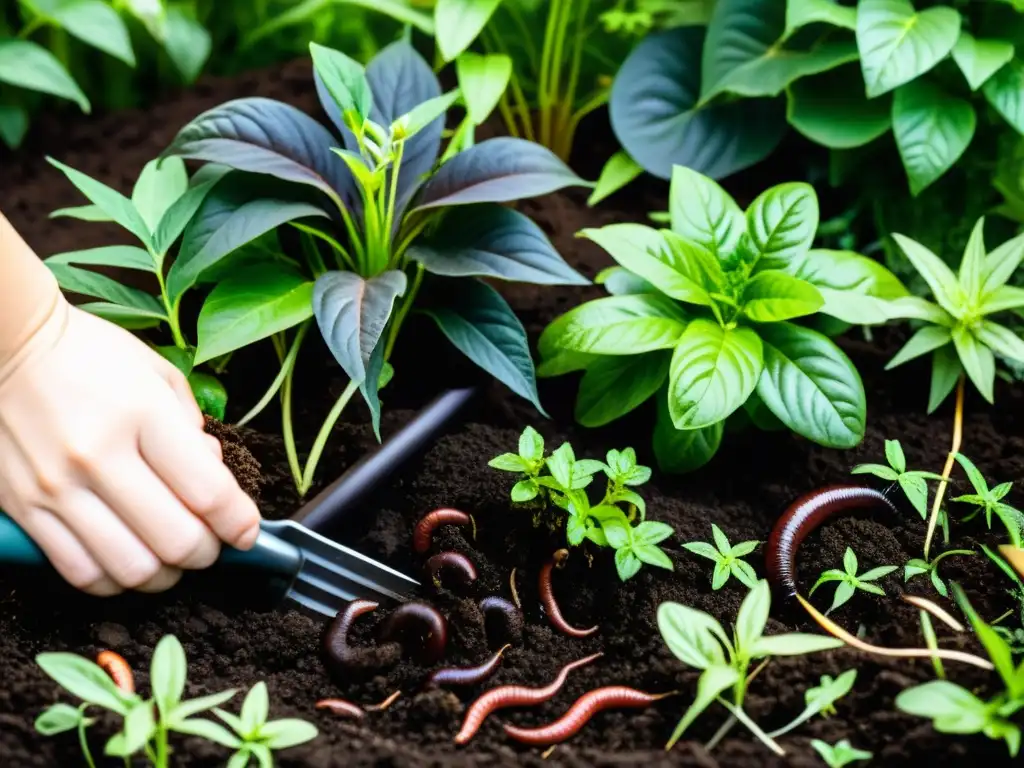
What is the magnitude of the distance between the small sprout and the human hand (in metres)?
0.86

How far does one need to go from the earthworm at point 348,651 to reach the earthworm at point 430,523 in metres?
0.18

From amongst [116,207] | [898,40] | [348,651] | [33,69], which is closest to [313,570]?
[348,651]

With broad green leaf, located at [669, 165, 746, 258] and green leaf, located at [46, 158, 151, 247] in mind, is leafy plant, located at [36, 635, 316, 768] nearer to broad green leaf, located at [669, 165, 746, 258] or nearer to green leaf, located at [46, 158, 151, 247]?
green leaf, located at [46, 158, 151, 247]

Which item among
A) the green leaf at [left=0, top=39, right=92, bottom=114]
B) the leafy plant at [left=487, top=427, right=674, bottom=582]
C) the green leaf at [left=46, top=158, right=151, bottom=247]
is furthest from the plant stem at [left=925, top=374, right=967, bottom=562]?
the green leaf at [left=0, top=39, right=92, bottom=114]

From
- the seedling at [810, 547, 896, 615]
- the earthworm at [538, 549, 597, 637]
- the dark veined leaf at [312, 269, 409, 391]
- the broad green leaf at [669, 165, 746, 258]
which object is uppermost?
the broad green leaf at [669, 165, 746, 258]

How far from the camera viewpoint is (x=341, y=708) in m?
1.31

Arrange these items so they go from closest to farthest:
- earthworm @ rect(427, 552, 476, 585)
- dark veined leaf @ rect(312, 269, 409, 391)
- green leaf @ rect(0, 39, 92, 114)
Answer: dark veined leaf @ rect(312, 269, 409, 391)
earthworm @ rect(427, 552, 476, 585)
green leaf @ rect(0, 39, 92, 114)

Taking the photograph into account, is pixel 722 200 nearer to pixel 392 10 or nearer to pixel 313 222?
pixel 313 222

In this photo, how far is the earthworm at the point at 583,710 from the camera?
125 centimetres

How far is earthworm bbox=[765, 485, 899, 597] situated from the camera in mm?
1486

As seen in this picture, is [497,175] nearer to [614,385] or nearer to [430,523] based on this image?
[614,385]

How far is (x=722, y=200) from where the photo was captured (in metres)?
1.72

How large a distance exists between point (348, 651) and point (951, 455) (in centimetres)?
113

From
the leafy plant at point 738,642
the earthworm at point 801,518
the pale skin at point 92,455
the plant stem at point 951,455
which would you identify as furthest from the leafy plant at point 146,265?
the plant stem at point 951,455
